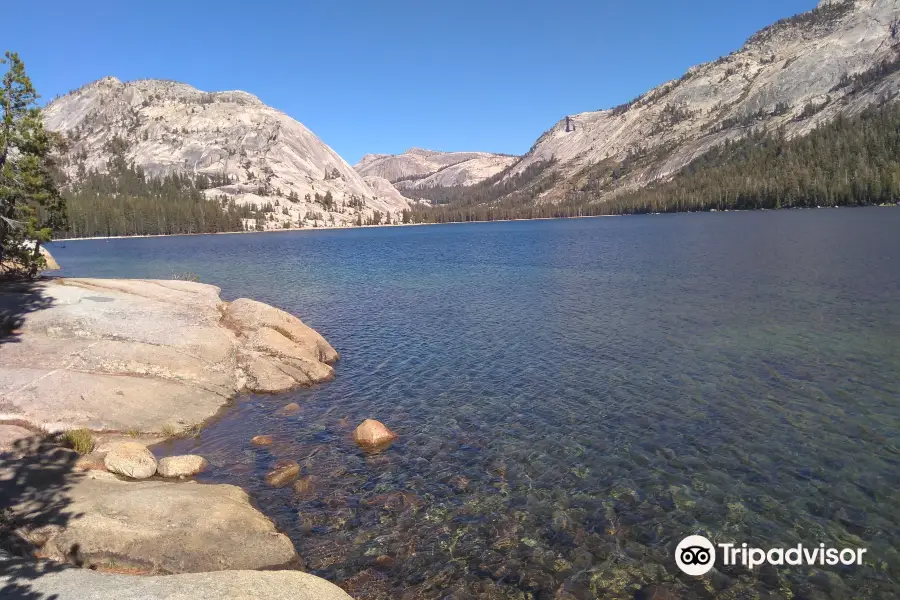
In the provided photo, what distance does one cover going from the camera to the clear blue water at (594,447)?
44.6ft

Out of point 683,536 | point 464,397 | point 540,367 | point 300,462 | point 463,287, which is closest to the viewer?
point 683,536

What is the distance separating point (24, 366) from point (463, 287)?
45510 mm

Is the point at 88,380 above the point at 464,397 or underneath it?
above

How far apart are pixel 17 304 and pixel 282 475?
2077 cm

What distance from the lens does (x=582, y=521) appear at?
15289 mm

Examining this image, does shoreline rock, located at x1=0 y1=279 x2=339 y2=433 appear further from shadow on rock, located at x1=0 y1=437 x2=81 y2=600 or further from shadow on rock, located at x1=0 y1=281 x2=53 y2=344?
shadow on rock, located at x1=0 y1=437 x2=81 y2=600

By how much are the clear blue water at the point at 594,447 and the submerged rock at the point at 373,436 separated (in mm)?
606

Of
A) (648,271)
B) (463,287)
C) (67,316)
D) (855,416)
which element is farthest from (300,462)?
(648,271)

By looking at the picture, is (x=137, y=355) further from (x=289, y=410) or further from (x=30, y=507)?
(x=30, y=507)

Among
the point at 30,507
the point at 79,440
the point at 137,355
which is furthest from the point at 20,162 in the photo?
the point at 30,507

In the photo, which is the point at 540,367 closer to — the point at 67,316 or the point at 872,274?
the point at 67,316

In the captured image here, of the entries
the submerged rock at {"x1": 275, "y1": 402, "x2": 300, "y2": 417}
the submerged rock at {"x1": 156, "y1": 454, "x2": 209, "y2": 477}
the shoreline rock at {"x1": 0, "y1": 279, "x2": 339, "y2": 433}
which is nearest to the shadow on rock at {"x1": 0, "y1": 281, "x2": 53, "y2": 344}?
the shoreline rock at {"x1": 0, "y1": 279, "x2": 339, "y2": 433}

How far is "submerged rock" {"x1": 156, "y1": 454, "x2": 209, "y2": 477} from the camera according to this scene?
60.4 ft

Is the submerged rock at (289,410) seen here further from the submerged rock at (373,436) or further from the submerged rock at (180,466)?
the submerged rock at (180,466)
